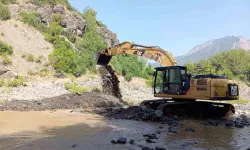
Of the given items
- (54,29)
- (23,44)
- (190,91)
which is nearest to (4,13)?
(23,44)

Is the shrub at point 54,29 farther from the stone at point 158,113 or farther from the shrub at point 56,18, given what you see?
the stone at point 158,113

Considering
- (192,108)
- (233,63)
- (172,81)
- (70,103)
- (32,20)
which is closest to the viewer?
(172,81)

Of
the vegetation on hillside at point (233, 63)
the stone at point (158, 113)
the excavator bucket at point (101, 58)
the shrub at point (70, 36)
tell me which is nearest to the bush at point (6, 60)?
the shrub at point (70, 36)

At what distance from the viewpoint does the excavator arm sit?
61.1 ft

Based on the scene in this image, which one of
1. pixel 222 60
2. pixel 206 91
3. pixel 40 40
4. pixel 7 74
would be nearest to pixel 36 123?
pixel 206 91

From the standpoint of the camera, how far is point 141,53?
19719mm

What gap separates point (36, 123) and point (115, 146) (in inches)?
240

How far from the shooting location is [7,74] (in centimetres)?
3141

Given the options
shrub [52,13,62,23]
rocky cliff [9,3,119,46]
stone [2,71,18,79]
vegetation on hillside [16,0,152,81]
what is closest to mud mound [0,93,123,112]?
stone [2,71,18,79]

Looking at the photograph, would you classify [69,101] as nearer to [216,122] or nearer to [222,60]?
[216,122]

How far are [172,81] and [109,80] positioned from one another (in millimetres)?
7492

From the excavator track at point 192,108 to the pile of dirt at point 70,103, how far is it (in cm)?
401

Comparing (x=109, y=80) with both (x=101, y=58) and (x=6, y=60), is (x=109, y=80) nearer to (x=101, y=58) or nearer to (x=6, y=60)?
(x=101, y=58)

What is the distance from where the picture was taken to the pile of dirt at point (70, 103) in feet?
63.3
